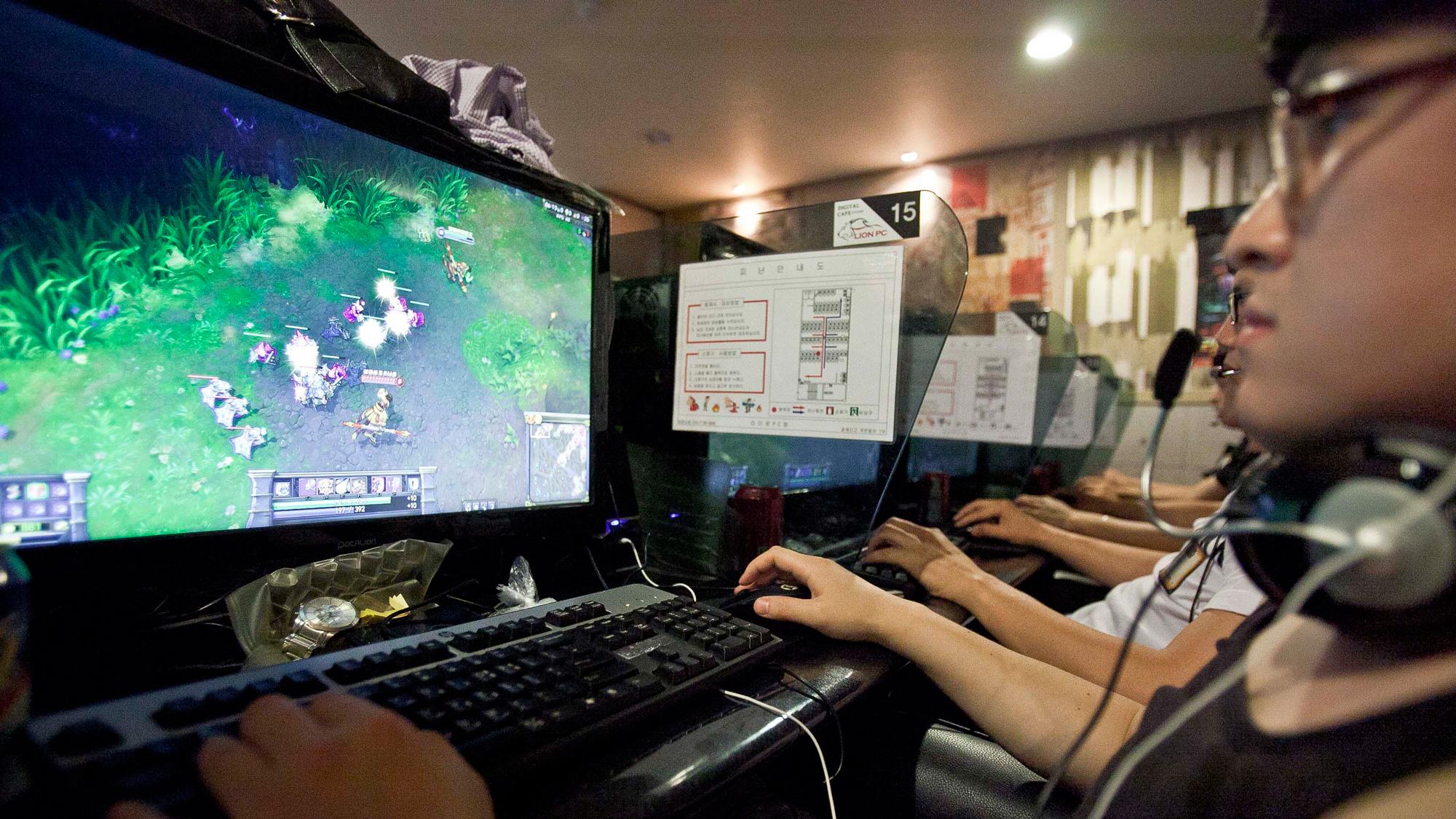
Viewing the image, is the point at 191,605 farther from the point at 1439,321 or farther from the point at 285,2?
the point at 1439,321

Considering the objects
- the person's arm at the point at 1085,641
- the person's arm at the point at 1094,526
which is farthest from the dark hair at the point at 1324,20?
the person's arm at the point at 1094,526

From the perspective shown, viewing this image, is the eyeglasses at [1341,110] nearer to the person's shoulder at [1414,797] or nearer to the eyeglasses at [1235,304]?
the person's shoulder at [1414,797]

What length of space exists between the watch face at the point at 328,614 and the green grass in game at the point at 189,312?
138mm

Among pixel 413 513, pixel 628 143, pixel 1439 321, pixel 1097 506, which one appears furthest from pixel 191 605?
pixel 628 143

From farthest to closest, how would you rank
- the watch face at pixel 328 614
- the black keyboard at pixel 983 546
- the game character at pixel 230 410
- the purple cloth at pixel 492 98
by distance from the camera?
the black keyboard at pixel 983 546 < the purple cloth at pixel 492 98 < the watch face at pixel 328 614 < the game character at pixel 230 410

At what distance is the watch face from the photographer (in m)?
0.59

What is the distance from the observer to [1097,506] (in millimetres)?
2129

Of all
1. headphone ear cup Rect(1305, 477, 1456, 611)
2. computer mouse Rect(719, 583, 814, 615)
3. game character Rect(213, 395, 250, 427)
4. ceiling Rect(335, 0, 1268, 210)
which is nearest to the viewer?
headphone ear cup Rect(1305, 477, 1456, 611)

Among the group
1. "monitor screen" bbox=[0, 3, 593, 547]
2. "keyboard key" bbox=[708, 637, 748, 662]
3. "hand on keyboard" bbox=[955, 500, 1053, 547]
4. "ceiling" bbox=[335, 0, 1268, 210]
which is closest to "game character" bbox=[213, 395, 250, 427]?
"monitor screen" bbox=[0, 3, 593, 547]

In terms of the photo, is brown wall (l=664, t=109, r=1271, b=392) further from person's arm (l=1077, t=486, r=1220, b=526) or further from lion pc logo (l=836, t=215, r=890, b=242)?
lion pc logo (l=836, t=215, r=890, b=242)

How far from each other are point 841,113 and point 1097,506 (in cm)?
213

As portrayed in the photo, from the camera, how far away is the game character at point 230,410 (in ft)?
1.60

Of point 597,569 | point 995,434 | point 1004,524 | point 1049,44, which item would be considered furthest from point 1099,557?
point 1049,44

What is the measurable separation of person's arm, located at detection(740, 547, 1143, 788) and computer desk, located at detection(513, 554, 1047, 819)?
0.24 ft
